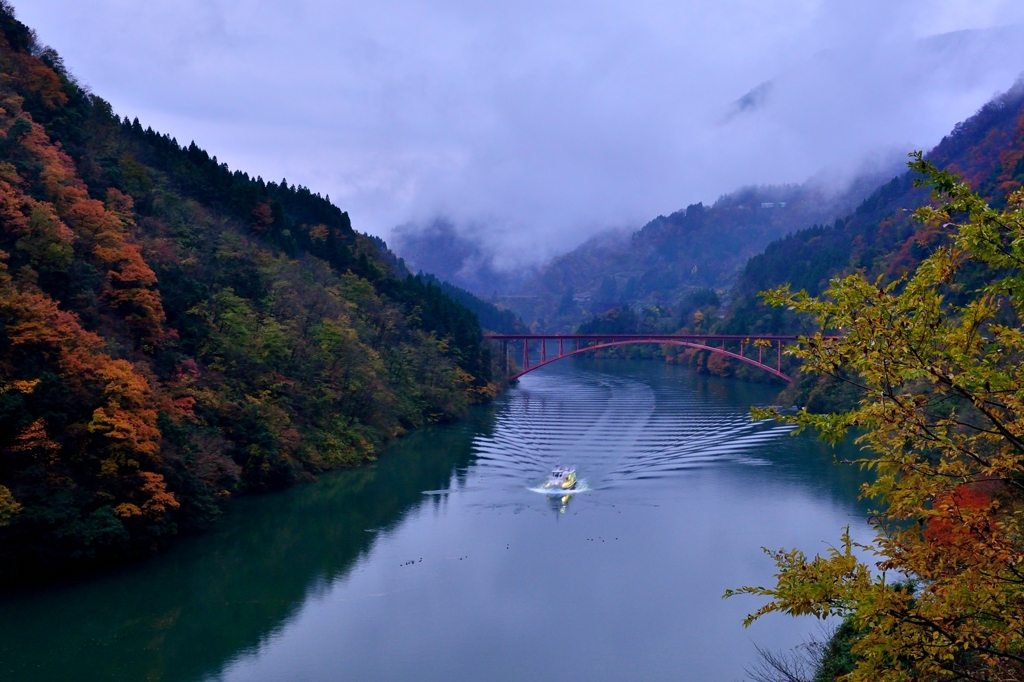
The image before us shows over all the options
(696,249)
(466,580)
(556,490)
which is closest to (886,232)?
(556,490)

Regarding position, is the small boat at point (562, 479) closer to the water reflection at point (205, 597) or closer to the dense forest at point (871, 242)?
the water reflection at point (205, 597)

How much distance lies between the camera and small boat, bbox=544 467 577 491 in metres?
29.2

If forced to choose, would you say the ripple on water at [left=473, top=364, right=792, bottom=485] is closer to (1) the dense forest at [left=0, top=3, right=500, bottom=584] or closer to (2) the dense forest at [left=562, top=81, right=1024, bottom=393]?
(1) the dense forest at [left=0, top=3, right=500, bottom=584]

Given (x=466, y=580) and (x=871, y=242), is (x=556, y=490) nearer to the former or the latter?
(x=466, y=580)

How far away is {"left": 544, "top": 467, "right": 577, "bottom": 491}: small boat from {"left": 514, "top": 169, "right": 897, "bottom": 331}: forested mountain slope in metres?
115

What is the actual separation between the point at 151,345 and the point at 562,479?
14390mm

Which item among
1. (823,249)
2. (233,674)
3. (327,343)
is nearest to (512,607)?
(233,674)

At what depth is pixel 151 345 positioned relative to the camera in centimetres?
2477

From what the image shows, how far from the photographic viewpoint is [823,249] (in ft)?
286

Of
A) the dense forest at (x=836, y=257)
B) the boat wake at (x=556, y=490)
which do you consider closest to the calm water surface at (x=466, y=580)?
the boat wake at (x=556, y=490)

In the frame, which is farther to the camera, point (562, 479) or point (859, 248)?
point (859, 248)

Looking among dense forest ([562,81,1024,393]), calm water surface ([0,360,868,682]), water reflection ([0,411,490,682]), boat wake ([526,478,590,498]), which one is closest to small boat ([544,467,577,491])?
boat wake ([526,478,590,498])

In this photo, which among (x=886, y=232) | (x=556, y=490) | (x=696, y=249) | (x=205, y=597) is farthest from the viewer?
(x=696, y=249)

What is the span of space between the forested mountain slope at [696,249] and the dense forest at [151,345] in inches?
4133
